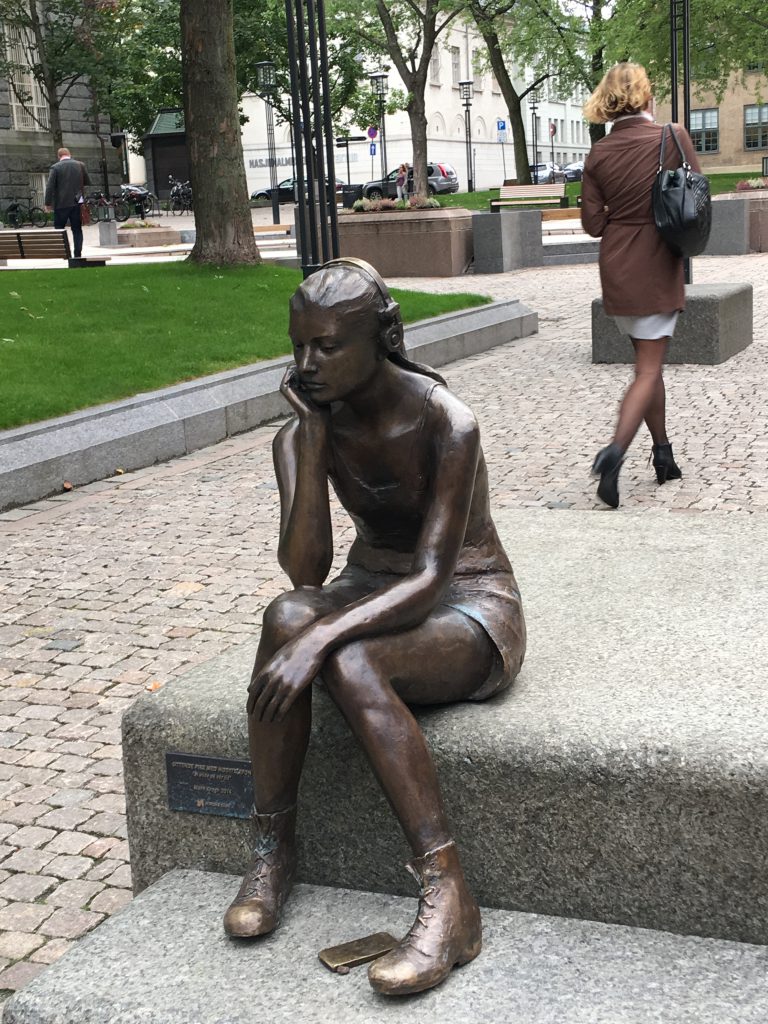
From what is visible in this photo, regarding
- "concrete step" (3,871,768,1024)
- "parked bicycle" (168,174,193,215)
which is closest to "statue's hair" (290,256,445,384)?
"concrete step" (3,871,768,1024)

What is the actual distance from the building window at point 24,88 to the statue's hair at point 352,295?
46.1 m

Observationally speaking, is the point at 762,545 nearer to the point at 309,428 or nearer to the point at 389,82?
Answer: the point at 309,428

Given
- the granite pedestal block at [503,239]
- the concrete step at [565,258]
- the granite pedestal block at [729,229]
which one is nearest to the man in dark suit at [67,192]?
the granite pedestal block at [503,239]

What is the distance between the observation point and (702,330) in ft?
38.4

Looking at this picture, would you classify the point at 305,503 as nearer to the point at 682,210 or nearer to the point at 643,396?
the point at 643,396

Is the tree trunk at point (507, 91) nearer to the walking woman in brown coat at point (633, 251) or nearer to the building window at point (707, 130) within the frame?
the walking woman in brown coat at point (633, 251)

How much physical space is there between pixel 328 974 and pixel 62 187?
22303mm

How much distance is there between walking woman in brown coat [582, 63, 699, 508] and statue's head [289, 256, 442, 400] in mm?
4120

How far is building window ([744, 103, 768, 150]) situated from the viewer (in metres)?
76.7

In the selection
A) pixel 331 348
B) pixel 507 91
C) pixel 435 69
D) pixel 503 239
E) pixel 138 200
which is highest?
pixel 435 69

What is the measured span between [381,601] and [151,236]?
103 ft

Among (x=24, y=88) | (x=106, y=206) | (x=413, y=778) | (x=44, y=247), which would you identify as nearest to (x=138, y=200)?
(x=106, y=206)

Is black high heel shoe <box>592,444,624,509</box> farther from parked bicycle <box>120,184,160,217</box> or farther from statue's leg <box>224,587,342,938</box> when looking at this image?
parked bicycle <box>120,184,160,217</box>

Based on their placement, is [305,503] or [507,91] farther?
[507,91]
